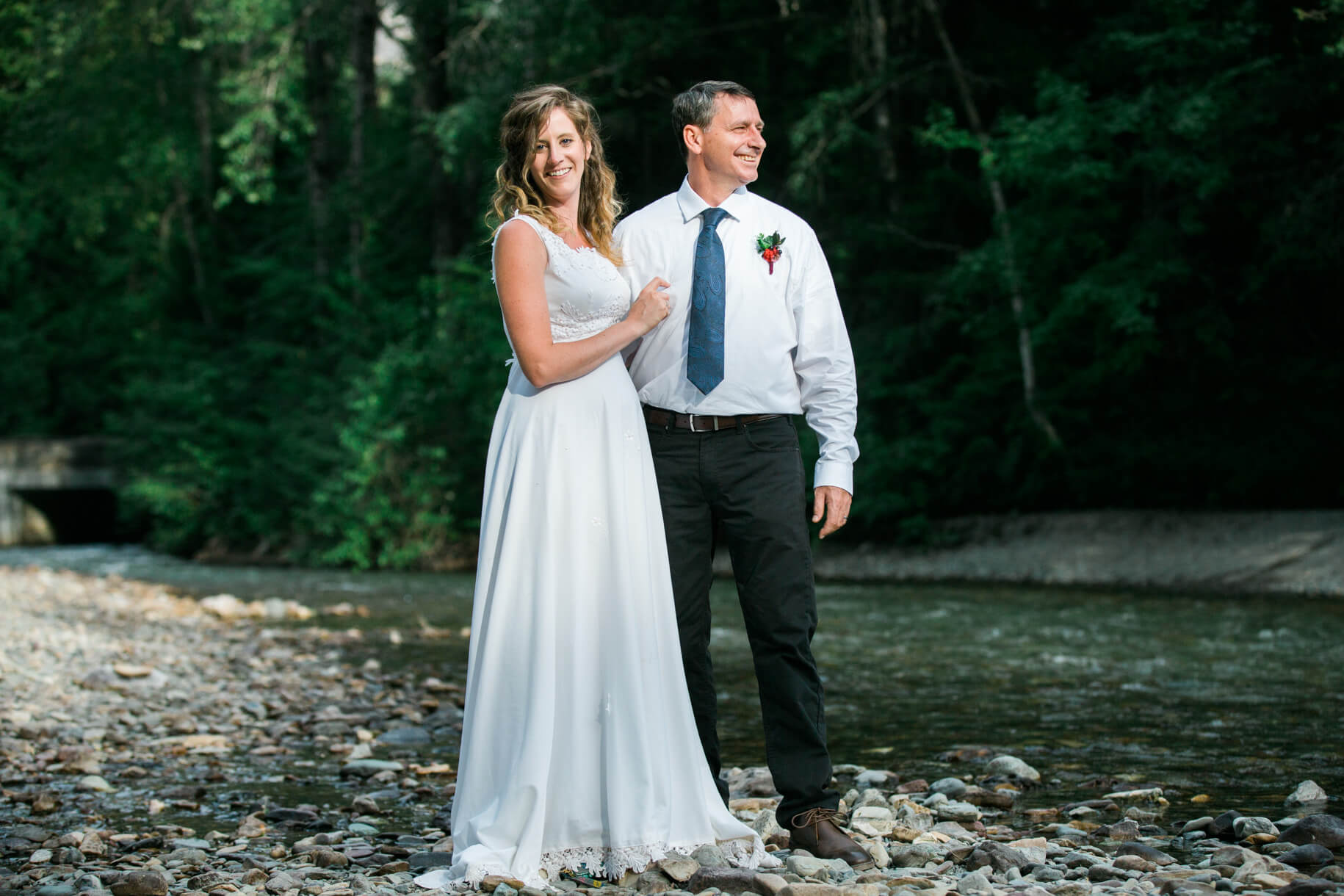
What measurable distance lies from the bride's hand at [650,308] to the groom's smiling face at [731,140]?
0.46 metres

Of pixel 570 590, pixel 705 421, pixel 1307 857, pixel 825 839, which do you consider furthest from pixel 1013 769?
pixel 570 590

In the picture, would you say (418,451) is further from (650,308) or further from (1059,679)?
(650,308)

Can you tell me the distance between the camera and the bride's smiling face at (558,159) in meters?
3.80

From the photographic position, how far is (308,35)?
22281 millimetres

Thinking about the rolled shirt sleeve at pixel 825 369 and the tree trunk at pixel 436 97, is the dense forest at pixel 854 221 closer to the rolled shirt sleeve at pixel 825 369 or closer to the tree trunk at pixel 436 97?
the tree trunk at pixel 436 97

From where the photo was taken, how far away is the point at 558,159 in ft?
12.5

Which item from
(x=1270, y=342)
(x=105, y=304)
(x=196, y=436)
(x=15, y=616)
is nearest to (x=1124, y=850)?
(x=15, y=616)

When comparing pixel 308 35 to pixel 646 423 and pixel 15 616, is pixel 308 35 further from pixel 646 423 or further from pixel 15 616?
pixel 646 423

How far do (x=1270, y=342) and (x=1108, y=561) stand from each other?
3.08 meters

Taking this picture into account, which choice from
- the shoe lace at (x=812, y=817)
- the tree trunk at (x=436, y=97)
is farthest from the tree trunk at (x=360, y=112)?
the shoe lace at (x=812, y=817)

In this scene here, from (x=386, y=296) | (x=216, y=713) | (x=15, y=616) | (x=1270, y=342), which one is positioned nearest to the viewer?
(x=216, y=713)

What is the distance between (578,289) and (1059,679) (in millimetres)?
5380

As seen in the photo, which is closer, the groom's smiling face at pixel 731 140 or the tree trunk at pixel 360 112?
the groom's smiling face at pixel 731 140

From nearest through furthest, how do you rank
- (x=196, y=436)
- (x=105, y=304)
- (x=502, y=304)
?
(x=502, y=304), (x=196, y=436), (x=105, y=304)
